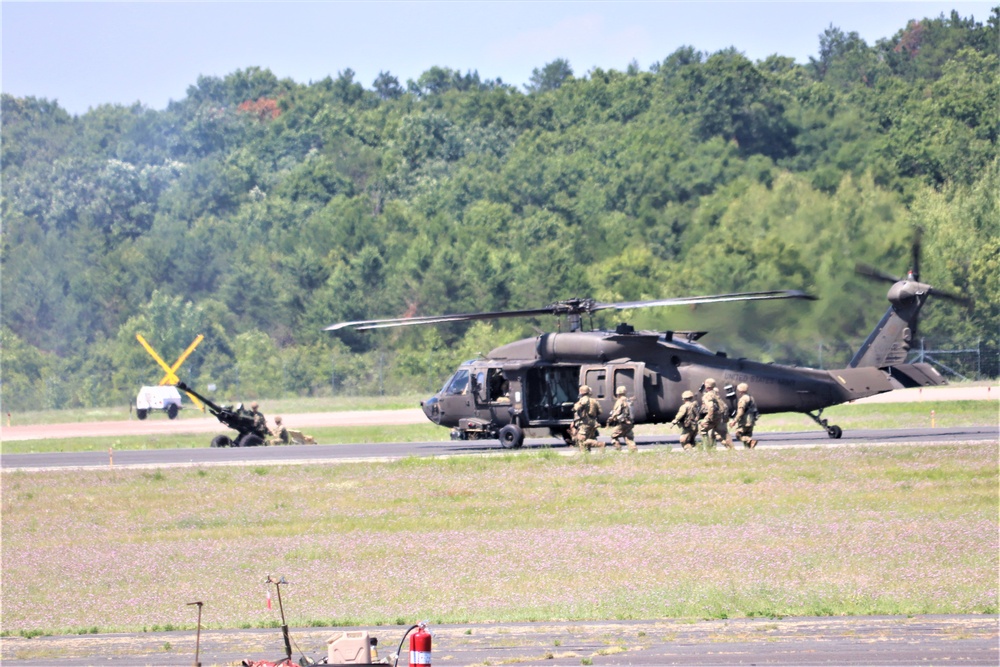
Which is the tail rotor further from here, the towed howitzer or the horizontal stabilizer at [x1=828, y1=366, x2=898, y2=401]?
the towed howitzer

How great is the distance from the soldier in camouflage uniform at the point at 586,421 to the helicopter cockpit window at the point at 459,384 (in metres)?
3.98

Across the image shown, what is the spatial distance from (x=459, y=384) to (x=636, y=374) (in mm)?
5145

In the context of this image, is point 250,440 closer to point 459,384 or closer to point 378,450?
point 378,450

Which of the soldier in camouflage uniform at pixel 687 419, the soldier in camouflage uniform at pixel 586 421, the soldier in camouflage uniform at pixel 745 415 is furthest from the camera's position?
the soldier in camouflage uniform at pixel 586 421

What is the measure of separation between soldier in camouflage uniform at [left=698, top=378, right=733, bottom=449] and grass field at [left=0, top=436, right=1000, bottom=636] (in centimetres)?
102

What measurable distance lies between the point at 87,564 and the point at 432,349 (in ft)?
159

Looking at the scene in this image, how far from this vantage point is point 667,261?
74.9 m

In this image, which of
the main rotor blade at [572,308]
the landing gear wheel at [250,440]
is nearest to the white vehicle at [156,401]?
the landing gear wheel at [250,440]

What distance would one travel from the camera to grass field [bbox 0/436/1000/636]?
16.3m

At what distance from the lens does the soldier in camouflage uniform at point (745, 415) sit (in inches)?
1120

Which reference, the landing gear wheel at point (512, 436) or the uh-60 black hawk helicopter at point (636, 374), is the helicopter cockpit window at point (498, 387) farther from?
the landing gear wheel at point (512, 436)

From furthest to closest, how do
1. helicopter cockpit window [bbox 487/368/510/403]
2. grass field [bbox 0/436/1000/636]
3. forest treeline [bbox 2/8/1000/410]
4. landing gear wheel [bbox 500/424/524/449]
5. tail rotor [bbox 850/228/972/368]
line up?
forest treeline [bbox 2/8/1000/410], helicopter cockpit window [bbox 487/368/510/403], landing gear wheel [bbox 500/424/524/449], tail rotor [bbox 850/228/972/368], grass field [bbox 0/436/1000/636]

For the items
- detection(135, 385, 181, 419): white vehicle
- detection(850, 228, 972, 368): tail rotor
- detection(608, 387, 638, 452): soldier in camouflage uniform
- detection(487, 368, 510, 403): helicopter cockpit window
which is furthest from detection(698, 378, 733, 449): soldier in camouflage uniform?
detection(135, 385, 181, 419): white vehicle

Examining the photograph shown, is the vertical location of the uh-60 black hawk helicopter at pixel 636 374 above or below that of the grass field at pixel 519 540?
above
